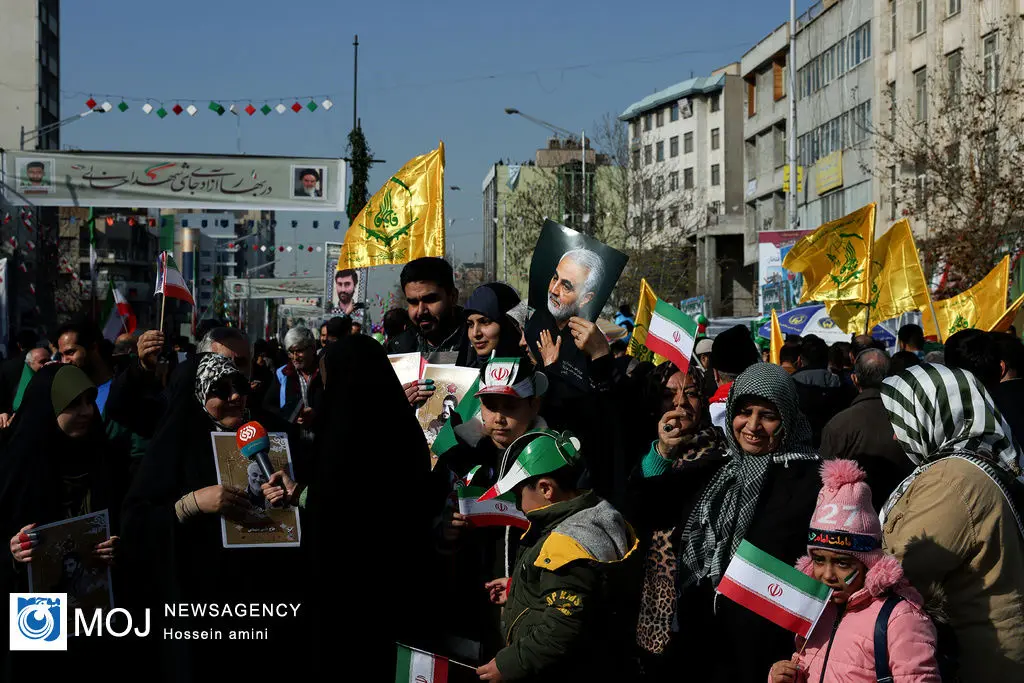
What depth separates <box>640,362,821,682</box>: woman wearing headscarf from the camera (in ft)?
14.4

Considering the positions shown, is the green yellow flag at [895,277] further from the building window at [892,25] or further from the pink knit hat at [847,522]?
the building window at [892,25]

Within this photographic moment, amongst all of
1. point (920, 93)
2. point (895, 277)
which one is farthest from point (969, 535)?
point (920, 93)

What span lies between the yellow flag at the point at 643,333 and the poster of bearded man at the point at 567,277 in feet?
15.1

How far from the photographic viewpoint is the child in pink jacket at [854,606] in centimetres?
366

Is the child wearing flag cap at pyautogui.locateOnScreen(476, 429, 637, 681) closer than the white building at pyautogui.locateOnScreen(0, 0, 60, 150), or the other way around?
the child wearing flag cap at pyautogui.locateOnScreen(476, 429, 637, 681)

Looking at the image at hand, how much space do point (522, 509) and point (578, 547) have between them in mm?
399

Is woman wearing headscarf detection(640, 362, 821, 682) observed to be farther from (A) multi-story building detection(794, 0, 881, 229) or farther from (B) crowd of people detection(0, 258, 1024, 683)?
(A) multi-story building detection(794, 0, 881, 229)

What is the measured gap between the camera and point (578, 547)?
4.00m

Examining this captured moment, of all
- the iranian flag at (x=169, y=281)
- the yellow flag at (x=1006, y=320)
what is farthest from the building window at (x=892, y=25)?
the iranian flag at (x=169, y=281)

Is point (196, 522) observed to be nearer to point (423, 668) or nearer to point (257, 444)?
point (257, 444)

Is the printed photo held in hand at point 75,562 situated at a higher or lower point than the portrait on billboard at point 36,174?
lower

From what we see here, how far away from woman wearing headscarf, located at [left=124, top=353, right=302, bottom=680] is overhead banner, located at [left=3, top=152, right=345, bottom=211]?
706 inches

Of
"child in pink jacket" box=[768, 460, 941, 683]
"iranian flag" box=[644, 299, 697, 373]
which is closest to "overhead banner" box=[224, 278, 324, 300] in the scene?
"iranian flag" box=[644, 299, 697, 373]

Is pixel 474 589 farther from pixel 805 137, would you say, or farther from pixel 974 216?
pixel 805 137
